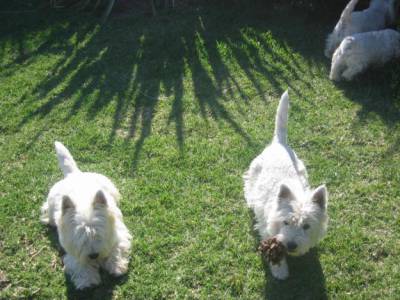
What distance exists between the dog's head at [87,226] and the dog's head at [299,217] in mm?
1552

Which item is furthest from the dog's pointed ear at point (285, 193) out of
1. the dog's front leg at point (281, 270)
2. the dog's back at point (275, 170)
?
the dog's front leg at point (281, 270)

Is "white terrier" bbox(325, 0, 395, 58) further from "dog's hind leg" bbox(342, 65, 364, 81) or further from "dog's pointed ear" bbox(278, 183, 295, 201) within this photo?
"dog's pointed ear" bbox(278, 183, 295, 201)

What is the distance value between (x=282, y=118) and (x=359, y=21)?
3985 mm

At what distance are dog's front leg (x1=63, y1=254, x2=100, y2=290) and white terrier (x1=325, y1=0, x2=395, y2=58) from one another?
5698mm

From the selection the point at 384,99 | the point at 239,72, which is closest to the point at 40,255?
the point at 239,72

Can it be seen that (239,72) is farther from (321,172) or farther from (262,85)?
(321,172)

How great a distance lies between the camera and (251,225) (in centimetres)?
491

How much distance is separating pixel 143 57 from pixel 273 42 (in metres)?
2.47

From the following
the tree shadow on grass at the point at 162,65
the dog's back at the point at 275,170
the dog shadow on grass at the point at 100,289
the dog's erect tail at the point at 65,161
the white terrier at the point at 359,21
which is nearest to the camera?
the dog shadow on grass at the point at 100,289

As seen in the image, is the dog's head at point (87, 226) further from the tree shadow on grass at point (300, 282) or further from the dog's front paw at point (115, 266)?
the tree shadow on grass at point (300, 282)

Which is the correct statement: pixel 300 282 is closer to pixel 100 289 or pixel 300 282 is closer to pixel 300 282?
pixel 300 282

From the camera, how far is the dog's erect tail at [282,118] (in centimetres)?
483

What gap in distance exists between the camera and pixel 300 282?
13.9 feet

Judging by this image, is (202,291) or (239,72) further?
(239,72)
